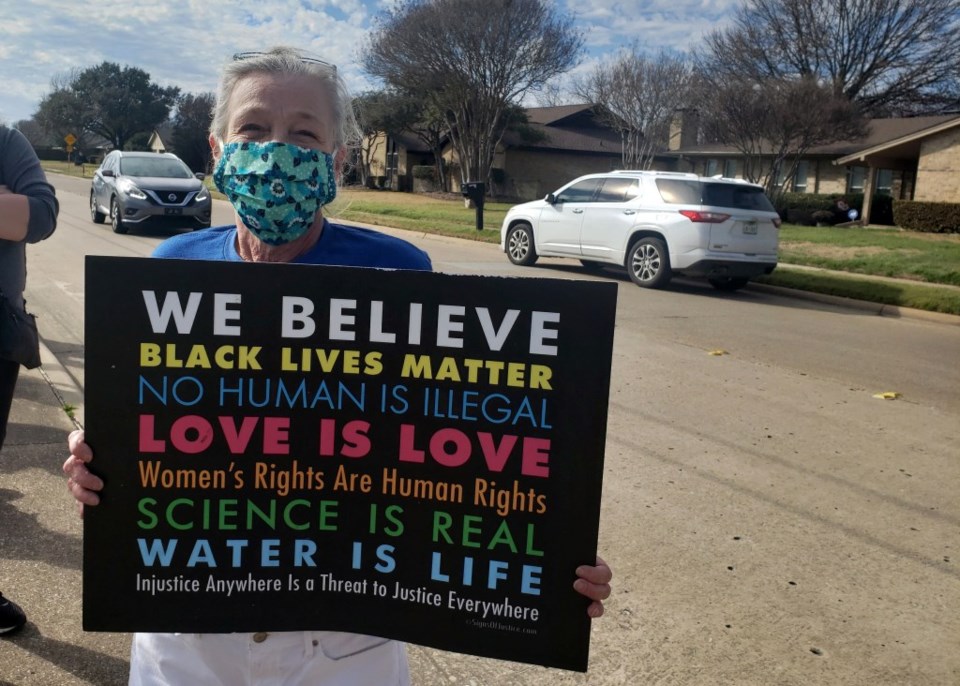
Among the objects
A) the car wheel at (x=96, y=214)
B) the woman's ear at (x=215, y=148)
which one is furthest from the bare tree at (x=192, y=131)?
the woman's ear at (x=215, y=148)

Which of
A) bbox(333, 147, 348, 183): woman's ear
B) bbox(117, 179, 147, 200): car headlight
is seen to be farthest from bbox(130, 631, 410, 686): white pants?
bbox(117, 179, 147, 200): car headlight

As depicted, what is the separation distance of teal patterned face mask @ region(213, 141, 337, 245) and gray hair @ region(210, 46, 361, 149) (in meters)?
0.11

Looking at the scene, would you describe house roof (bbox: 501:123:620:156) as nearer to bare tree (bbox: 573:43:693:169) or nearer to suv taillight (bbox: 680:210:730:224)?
bare tree (bbox: 573:43:693:169)

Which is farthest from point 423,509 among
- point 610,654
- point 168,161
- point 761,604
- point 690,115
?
point 690,115

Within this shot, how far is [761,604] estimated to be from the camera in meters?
3.65

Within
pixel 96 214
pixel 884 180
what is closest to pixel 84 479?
pixel 96 214

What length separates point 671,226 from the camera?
13.6 m

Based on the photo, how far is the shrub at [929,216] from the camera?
27594 millimetres

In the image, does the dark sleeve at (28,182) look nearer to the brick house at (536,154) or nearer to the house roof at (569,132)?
the brick house at (536,154)

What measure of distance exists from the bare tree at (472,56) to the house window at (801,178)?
12.4 meters

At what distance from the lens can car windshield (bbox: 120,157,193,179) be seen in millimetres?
18344

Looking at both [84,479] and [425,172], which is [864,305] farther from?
[425,172]

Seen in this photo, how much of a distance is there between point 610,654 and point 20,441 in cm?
377

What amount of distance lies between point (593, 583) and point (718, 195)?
12761 mm
